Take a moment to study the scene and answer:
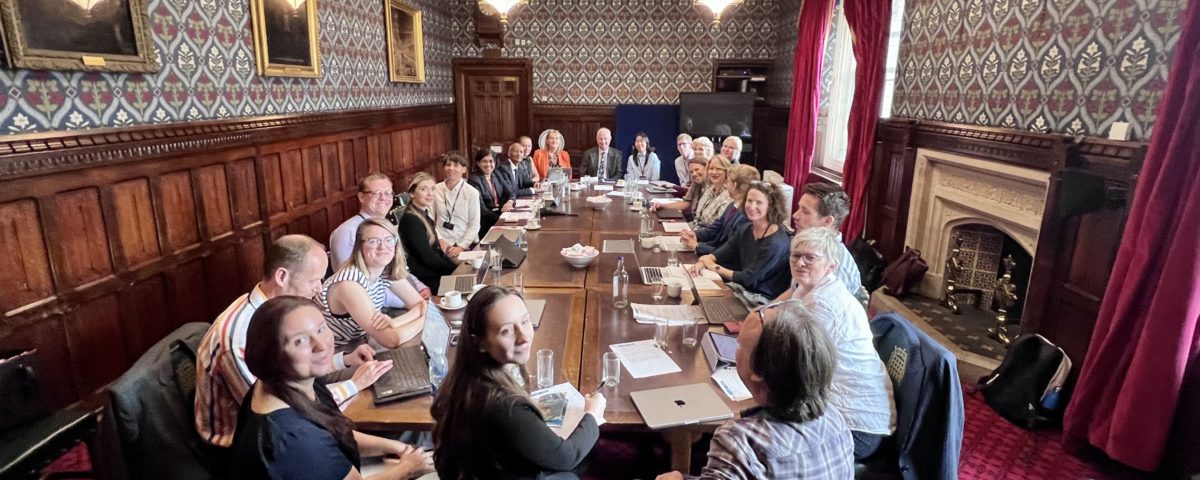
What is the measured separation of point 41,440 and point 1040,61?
5106 millimetres

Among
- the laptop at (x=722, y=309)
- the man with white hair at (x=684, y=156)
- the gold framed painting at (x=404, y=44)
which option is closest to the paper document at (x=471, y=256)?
the laptop at (x=722, y=309)

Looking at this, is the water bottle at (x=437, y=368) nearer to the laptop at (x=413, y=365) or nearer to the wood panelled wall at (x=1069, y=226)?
the laptop at (x=413, y=365)

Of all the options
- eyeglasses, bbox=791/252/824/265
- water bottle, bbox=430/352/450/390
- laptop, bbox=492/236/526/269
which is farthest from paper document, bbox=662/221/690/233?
water bottle, bbox=430/352/450/390

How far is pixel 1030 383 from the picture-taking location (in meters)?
3.20

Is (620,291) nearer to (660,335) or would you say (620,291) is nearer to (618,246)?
(660,335)

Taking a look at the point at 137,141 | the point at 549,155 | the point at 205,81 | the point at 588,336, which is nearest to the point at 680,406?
the point at 588,336

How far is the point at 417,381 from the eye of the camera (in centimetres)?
Result: 208

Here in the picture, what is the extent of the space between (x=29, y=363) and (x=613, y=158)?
248 inches

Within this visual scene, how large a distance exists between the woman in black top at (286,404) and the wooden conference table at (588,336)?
28 centimetres

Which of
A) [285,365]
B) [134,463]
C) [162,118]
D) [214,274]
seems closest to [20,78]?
[162,118]

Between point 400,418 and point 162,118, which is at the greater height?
point 162,118

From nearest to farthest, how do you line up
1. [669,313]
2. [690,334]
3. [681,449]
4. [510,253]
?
[681,449] < [690,334] < [669,313] < [510,253]

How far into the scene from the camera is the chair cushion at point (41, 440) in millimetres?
2162

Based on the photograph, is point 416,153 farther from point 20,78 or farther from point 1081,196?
point 1081,196
